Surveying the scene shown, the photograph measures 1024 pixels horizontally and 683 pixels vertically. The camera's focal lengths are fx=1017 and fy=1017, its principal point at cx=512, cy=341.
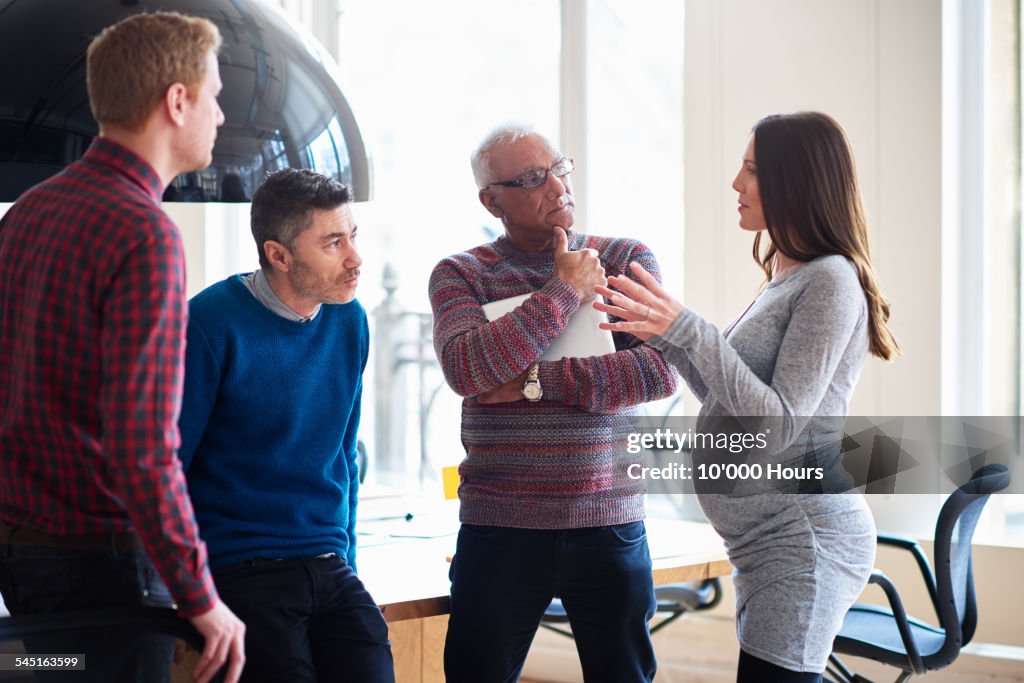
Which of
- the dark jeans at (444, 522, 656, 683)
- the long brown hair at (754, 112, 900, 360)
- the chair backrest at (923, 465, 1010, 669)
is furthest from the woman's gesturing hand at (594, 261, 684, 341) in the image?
the chair backrest at (923, 465, 1010, 669)

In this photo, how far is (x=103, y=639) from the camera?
1240mm

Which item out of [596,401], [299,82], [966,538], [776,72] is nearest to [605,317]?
[596,401]

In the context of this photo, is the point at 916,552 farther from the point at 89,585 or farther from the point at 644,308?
the point at 89,585

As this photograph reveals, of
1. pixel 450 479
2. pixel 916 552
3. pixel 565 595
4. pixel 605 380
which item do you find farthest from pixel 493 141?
pixel 916 552

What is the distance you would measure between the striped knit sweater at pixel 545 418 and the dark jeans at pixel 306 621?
26 cm

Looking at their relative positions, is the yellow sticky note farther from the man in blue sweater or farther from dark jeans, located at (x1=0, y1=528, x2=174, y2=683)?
dark jeans, located at (x1=0, y1=528, x2=174, y2=683)

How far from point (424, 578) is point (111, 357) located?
3.62 ft

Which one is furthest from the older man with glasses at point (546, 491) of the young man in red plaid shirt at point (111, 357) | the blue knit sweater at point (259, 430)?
the young man in red plaid shirt at point (111, 357)

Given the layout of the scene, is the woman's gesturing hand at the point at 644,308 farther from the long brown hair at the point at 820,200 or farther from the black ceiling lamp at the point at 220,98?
the black ceiling lamp at the point at 220,98

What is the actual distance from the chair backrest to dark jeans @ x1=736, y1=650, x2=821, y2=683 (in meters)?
0.78

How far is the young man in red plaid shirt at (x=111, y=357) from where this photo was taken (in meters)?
1.24

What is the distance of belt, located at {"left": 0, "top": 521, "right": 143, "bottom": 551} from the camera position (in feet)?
4.38

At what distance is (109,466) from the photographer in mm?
1301

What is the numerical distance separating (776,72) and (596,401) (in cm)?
191
